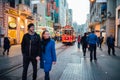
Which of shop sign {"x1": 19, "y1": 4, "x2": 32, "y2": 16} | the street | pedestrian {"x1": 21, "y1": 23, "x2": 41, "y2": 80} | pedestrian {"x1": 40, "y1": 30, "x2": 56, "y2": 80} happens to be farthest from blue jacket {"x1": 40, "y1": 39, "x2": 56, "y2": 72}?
shop sign {"x1": 19, "y1": 4, "x2": 32, "y2": 16}

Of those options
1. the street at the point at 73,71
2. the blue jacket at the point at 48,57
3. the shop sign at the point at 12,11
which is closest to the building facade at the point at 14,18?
the shop sign at the point at 12,11

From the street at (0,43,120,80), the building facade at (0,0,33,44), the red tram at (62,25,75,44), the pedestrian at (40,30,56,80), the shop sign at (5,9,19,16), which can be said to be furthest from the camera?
the red tram at (62,25,75,44)

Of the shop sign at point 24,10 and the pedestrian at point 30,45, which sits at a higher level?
the shop sign at point 24,10

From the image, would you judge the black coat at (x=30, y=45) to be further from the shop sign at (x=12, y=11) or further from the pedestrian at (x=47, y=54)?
the shop sign at (x=12, y=11)

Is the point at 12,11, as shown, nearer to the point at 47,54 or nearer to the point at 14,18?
the point at 14,18

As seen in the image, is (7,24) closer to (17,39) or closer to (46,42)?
(17,39)

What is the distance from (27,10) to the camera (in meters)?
50.1

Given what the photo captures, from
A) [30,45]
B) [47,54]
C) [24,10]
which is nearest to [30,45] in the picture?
[30,45]

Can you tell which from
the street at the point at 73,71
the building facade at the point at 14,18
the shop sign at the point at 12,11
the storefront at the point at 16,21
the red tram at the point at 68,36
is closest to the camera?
the street at the point at 73,71

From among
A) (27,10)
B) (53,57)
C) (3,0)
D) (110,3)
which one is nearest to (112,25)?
(110,3)

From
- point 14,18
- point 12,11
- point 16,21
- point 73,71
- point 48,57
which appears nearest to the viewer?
point 48,57

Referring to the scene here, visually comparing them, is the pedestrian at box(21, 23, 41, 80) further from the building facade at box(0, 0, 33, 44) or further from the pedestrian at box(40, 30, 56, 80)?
the building facade at box(0, 0, 33, 44)

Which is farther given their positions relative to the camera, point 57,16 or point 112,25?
point 57,16

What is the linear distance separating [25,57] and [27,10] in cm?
4221
